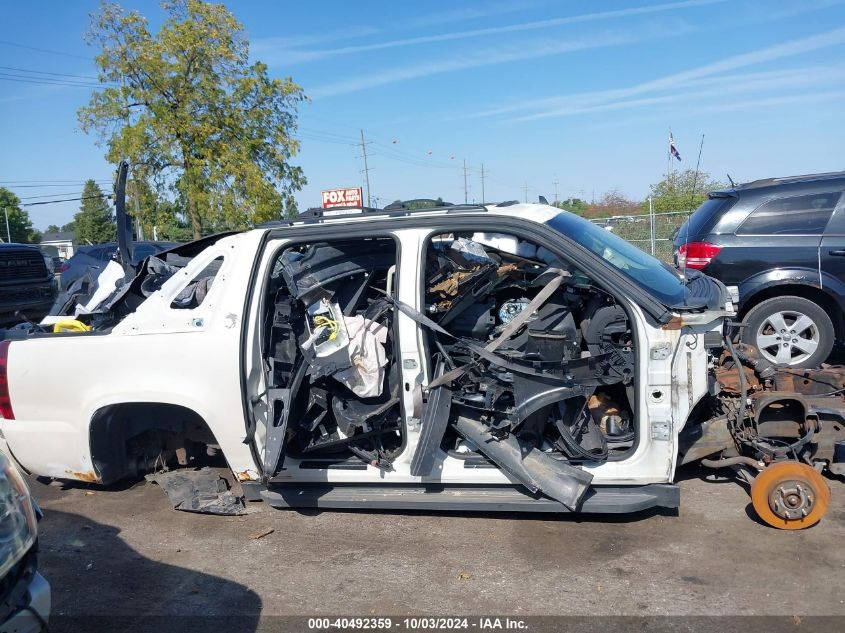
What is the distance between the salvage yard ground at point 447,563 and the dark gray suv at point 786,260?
2.88 m

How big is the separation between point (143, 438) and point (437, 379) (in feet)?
7.56

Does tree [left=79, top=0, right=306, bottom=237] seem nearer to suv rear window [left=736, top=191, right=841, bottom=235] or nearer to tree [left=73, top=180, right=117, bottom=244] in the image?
suv rear window [left=736, top=191, right=841, bottom=235]

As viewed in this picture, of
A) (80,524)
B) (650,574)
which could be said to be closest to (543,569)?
(650,574)

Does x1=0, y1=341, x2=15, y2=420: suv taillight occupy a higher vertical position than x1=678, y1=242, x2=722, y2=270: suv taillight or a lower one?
lower

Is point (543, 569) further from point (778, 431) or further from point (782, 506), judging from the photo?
point (778, 431)

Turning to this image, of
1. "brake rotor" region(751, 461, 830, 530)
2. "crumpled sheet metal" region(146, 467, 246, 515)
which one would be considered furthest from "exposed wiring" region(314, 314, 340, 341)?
"brake rotor" region(751, 461, 830, 530)

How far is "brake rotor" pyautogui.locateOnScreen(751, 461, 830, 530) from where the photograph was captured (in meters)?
3.65

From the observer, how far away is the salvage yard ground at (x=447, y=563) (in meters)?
3.22

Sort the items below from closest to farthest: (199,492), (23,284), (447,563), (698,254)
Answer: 1. (447,563)
2. (199,492)
3. (698,254)
4. (23,284)

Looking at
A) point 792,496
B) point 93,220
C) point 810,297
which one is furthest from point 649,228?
point 93,220

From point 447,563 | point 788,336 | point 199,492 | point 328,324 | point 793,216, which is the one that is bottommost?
point 447,563

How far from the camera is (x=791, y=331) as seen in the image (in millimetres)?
6738

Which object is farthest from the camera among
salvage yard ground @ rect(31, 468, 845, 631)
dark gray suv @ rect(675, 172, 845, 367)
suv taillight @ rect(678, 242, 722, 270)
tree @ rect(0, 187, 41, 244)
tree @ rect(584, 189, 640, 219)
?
tree @ rect(0, 187, 41, 244)

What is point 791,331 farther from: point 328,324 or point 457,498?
point 328,324
